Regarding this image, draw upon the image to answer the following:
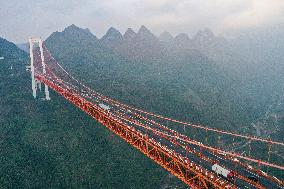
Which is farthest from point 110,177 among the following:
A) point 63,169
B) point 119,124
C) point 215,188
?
point 215,188

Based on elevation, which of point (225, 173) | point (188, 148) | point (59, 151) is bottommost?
point (59, 151)

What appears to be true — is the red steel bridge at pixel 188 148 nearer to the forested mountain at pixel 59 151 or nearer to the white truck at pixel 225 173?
the white truck at pixel 225 173

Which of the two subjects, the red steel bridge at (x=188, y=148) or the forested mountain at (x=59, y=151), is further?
the forested mountain at (x=59, y=151)

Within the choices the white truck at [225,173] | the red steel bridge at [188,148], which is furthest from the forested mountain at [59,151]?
the white truck at [225,173]

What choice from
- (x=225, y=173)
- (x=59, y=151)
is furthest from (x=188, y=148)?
(x=59, y=151)

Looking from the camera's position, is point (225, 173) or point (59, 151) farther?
point (59, 151)

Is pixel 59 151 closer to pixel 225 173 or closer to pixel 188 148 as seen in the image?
pixel 188 148

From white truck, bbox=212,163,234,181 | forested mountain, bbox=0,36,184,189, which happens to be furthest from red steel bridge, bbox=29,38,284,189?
forested mountain, bbox=0,36,184,189

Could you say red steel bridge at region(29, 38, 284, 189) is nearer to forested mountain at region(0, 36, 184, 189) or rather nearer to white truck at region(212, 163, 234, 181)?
white truck at region(212, 163, 234, 181)

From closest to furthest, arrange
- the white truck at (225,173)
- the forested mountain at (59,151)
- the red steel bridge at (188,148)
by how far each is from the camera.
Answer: the red steel bridge at (188,148) < the white truck at (225,173) < the forested mountain at (59,151)

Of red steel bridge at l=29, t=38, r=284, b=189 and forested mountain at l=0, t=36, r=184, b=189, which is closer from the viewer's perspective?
red steel bridge at l=29, t=38, r=284, b=189

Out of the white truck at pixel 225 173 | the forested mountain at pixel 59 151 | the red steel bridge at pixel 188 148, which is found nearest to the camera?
the red steel bridge at pixel 188 148
